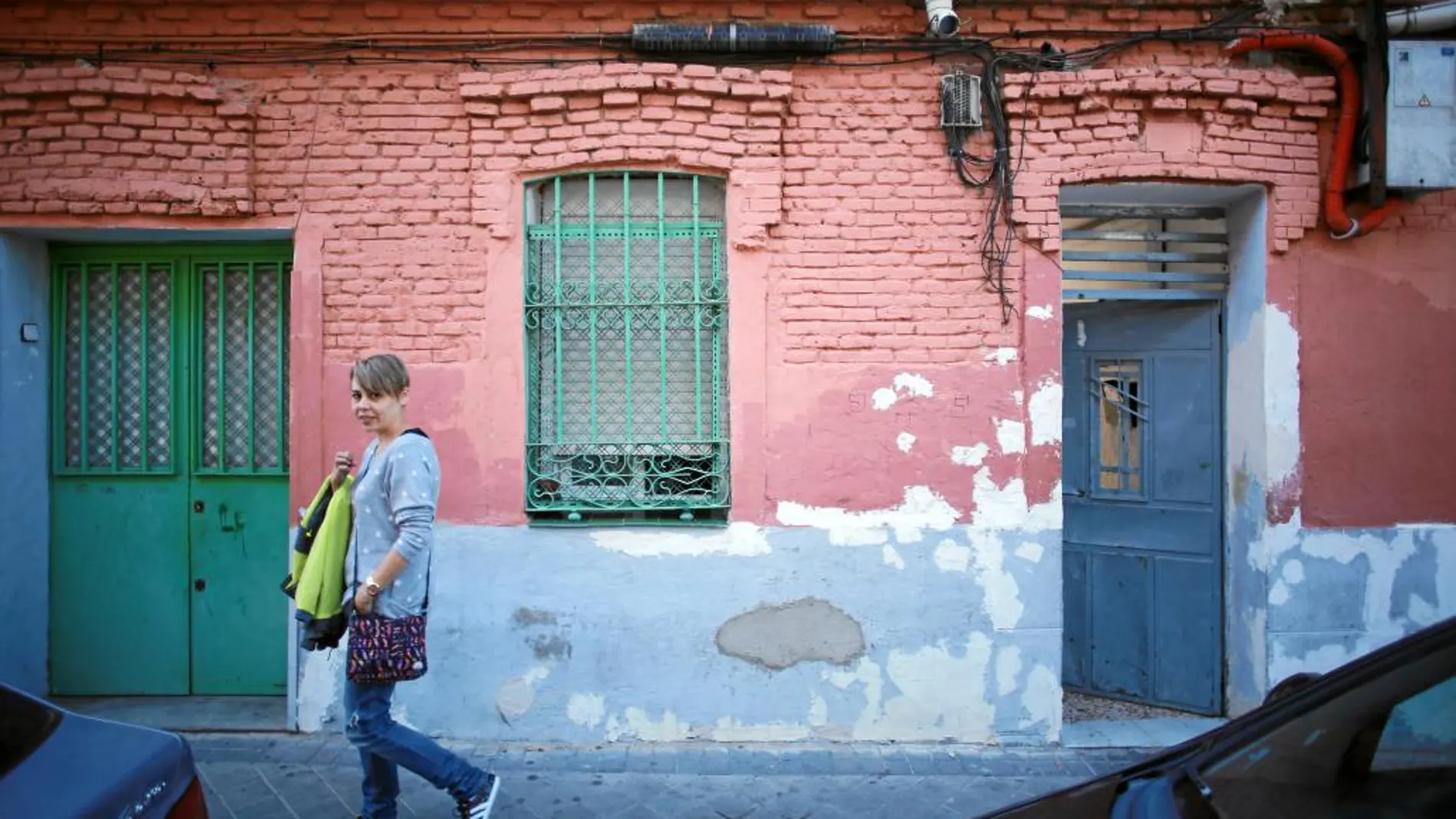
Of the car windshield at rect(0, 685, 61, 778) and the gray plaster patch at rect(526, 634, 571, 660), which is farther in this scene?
the gray plaster patch at rect(526, 634, 571, 660)

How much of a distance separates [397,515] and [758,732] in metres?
2.38

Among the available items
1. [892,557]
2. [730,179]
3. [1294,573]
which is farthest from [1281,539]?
[730,179]

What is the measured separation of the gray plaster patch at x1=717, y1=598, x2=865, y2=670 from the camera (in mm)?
4668

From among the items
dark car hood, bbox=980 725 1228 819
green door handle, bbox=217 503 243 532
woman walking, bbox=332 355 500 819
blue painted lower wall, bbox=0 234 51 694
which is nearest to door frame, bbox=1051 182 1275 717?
dark car hood, bbox=980 725 1228 819

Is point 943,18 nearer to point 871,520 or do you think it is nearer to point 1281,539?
point 871,520

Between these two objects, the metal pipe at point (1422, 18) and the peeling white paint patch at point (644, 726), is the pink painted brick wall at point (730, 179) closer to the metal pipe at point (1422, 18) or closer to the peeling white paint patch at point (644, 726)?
the metal pipe at point (1422, 18)

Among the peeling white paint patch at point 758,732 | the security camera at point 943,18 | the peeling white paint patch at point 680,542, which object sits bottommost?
the peeling white paint patch at point 758,732

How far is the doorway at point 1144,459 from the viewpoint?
5.16 meters

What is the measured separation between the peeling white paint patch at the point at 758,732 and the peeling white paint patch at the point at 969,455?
1659 millimetres

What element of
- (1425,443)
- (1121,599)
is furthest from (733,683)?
(1425,443)

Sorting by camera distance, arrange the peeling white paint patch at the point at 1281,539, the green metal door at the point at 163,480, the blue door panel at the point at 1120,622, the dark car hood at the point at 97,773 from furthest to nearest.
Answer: the blue door panel at the point at 1120,622 < the green metal door at the point at 163,480 < the peeling white paint patch at the point at 1281,539 < the dark car hood at the point at 97,773

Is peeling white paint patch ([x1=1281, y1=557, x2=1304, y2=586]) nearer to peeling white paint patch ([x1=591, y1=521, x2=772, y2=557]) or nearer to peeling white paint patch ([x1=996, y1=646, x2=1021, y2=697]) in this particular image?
peeling white paint patch ([x1=996, y1=646, x2=1021, y2=697])

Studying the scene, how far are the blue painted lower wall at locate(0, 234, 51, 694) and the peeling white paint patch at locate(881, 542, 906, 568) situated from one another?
4809 millimetres

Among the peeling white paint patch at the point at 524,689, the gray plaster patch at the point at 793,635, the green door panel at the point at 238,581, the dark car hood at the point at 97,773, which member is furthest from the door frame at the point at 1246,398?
the green door panel at the point at 238,581
